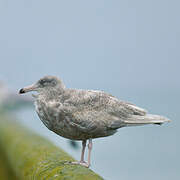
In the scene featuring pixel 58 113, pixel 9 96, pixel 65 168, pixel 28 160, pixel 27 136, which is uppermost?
pixel 58 113

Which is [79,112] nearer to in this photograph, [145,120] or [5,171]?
[145,120]

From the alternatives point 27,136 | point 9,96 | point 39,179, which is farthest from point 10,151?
point 9,96

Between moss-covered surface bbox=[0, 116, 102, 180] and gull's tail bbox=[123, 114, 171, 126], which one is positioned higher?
gull's tail bbox=[123, 114, 171, 126]

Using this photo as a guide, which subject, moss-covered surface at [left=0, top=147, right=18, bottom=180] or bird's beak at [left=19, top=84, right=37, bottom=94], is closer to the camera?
bird's beak at [left=19, top=84, right=37, bottom=94]

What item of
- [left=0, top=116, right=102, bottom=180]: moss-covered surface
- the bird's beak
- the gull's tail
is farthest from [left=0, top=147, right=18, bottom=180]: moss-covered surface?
the gull's tail

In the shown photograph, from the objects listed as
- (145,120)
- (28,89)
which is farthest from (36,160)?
(145,120)

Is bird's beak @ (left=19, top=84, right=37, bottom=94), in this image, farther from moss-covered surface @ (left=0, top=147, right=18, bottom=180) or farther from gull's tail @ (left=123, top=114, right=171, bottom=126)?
moss-covered surface @ (left=0, top=147, right=18, bottom=180)

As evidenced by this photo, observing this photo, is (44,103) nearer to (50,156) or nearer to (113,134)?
(113,134)
